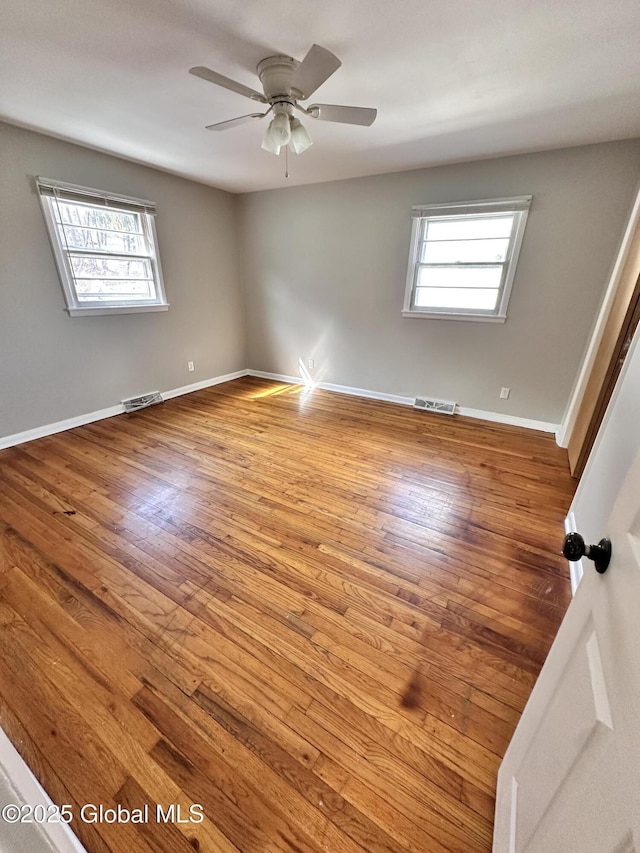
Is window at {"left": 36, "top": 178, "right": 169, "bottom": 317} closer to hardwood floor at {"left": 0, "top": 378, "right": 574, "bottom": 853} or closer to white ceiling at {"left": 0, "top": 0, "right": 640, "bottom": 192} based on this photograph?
white ceiling at {"left": 0, "top": 0, "right": 640, "bottom": 192}

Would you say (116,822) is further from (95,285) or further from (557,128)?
(557,128)

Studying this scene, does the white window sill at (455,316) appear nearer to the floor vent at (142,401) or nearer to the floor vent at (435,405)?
the floor vent at (435,405)

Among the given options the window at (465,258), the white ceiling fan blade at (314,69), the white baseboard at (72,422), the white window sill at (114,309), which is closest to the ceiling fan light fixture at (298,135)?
the white ceiling fan blade at (314,69)

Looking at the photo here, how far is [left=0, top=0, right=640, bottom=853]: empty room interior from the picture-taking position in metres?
0.96

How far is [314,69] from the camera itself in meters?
1.50

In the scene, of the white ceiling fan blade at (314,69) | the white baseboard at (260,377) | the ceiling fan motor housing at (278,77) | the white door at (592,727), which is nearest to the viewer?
the white door at (592,727)

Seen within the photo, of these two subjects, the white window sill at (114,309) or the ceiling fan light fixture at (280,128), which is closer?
the ceiling fan light fixture at (280,128)

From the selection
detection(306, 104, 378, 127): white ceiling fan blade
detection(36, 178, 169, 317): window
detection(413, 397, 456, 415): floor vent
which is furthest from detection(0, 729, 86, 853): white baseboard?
detection(413, 397, 456, 415): floor vent

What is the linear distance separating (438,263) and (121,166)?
3.23 m

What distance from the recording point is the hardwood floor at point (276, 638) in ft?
3.27

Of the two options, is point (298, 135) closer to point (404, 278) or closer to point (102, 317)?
point (404, 278)

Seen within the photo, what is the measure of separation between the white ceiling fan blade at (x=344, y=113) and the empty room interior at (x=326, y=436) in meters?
0.02

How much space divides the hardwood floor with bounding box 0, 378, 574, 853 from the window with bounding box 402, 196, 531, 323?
1.73m

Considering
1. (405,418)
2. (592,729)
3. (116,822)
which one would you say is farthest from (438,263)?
(116,822)
